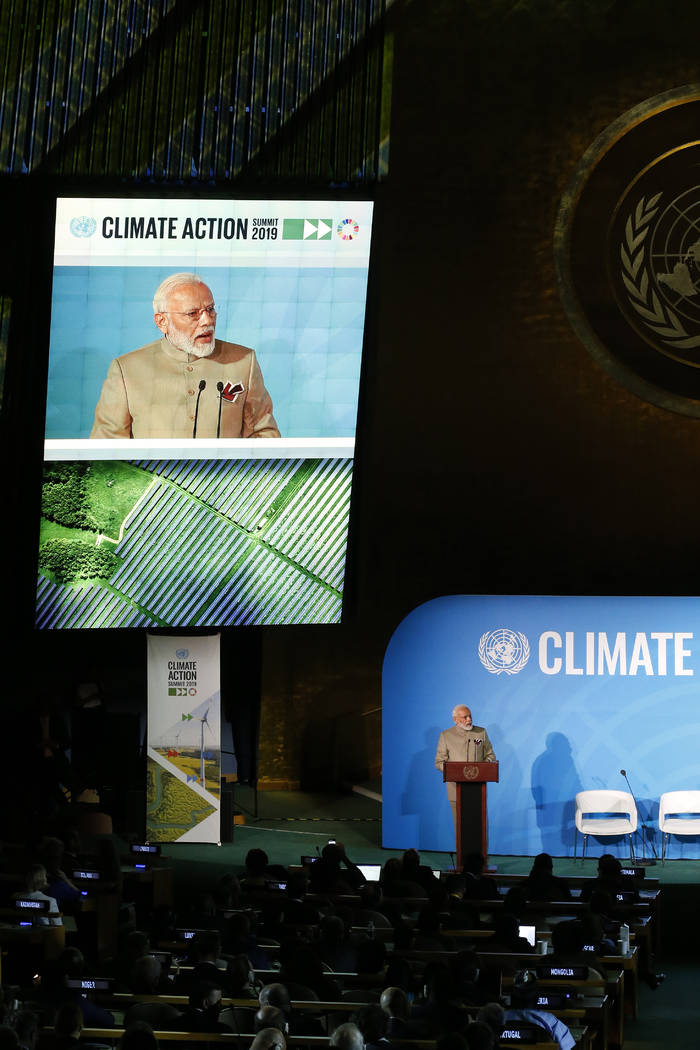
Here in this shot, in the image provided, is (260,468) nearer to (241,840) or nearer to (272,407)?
(272,407)

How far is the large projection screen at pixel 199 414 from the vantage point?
14.3 meters

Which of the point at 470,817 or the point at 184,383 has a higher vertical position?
the point at 184,383

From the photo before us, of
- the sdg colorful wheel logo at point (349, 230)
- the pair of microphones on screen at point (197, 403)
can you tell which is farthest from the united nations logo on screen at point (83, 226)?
the sdg colorful wheel logo at point (349, 230)

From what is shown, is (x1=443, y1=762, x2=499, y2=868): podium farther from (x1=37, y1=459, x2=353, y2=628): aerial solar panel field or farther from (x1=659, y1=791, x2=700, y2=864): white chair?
(x1=37, y1=459, x2=353, y2=628): aerial solar panel field

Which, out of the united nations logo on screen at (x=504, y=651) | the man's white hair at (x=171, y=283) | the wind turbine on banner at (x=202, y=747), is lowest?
the wind turbine on banner at (x=202, y=747)

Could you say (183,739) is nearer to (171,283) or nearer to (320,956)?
(171,283)

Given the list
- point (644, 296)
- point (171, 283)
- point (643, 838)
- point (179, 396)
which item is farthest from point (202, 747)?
point (644, 296)

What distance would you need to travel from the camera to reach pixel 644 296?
16.1 metres

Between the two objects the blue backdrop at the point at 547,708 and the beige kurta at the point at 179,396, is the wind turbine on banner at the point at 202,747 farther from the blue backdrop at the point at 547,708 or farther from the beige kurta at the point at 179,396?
the beige kurta at the point at 179,396

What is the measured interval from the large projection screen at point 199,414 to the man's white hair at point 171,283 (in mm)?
44

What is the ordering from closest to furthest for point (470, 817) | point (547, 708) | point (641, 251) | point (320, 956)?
point (320, 956) → point (470, 817) → point (547, 708) → point (641, 251)

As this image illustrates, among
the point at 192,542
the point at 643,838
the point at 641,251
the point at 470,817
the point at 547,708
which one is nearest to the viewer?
the point at 470,817

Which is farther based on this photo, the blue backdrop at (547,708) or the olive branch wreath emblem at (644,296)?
the olive branch wreath emblem at (644,296)

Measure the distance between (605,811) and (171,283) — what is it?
5.97m
